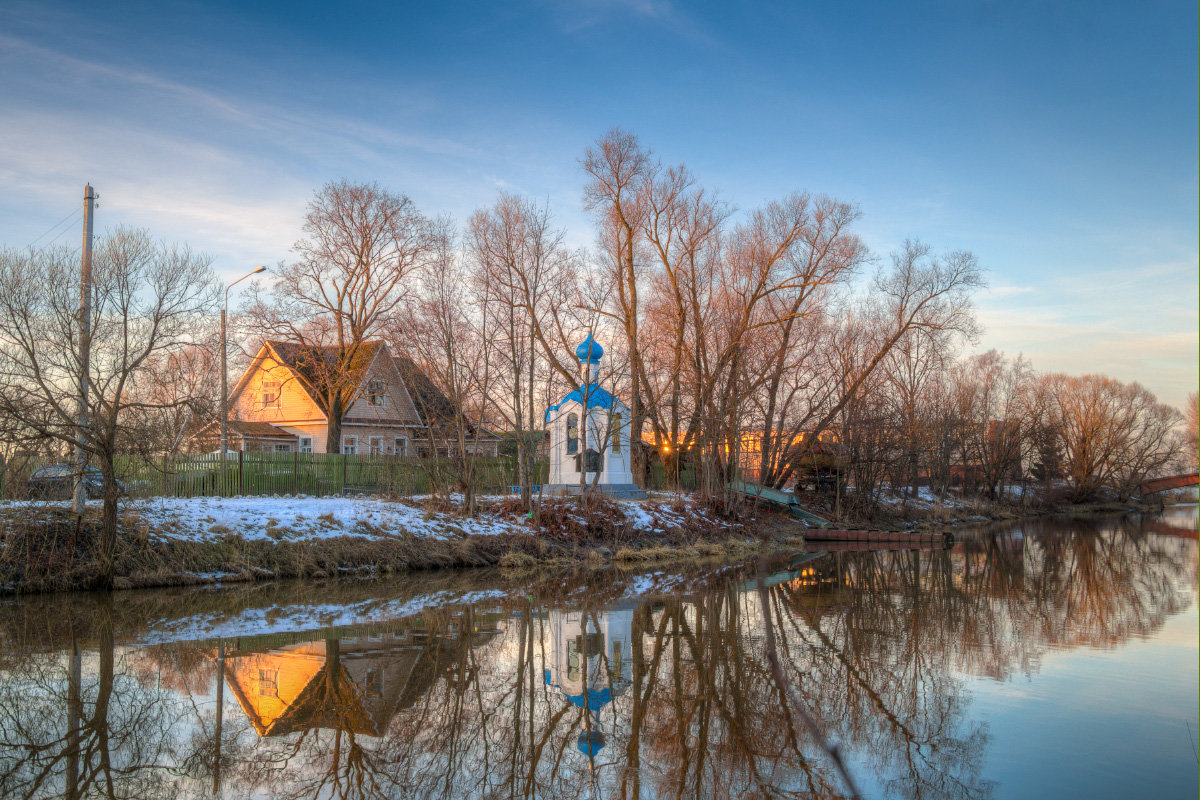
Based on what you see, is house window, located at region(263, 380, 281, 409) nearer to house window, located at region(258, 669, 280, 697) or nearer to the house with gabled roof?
the house with gabled roof

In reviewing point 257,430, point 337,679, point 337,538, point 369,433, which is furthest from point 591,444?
point 337,679

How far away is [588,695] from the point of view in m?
9.38

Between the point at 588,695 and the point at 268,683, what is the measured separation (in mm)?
3532

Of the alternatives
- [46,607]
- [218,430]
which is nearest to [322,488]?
[218,430]

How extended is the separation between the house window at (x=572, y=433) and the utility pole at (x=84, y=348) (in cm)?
1783

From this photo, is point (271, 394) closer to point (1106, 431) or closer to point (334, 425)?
point (334, 425)

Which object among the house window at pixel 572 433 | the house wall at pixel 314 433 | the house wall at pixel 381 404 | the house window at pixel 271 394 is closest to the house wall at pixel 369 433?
the house wall at pixel 381 404

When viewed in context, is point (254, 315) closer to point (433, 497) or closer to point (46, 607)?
point (433, 497)

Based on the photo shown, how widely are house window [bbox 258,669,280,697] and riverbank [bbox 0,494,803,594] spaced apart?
9400 mm

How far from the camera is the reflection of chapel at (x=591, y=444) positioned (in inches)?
1249

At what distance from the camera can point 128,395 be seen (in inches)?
763

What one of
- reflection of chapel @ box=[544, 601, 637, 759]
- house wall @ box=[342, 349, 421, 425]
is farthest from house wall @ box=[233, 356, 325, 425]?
reflection of chapel @ box=[544, 601, 637, 759]

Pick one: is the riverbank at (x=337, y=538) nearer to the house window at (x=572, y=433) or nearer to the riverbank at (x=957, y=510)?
the house window at (x=572, y=433)

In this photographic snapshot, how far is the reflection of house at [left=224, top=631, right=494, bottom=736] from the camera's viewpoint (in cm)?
815
